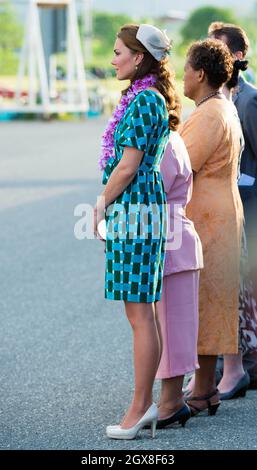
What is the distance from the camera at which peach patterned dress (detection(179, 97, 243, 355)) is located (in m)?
5.34

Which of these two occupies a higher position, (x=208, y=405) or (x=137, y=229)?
(x=137, y=229)

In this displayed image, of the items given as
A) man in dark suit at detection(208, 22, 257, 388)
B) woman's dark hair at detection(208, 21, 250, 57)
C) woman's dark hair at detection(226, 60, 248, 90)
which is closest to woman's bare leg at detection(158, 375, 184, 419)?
man in dark suit at detection(208, 22, 257, 388)

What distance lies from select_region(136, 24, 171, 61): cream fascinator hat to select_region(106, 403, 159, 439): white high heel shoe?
1.40 metres

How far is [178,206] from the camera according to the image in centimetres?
514

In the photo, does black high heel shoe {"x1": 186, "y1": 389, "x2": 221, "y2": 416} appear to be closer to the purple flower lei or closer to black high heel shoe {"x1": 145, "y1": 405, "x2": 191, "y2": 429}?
black high heel shoe {"x1": 145, "y1": 405, "x2": 191, "y2": 429}

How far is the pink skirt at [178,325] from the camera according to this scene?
5.19m

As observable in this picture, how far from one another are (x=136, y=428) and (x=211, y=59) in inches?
61.4

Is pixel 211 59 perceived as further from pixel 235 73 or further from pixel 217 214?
pixel 217 214

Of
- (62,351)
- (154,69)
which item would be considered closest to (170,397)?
(154,69)

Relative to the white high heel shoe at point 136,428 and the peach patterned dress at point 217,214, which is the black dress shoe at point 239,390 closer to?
the peach patterned dress at point 217,214

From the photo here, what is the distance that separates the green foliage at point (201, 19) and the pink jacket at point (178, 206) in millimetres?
95939

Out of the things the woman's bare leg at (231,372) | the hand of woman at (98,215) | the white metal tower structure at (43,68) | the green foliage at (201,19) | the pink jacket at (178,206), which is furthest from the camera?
the green foliage at (201,19)

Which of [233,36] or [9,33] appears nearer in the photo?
[233,36]

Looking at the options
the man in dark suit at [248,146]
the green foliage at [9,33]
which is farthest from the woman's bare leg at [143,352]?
the green foliage at [9,33]
